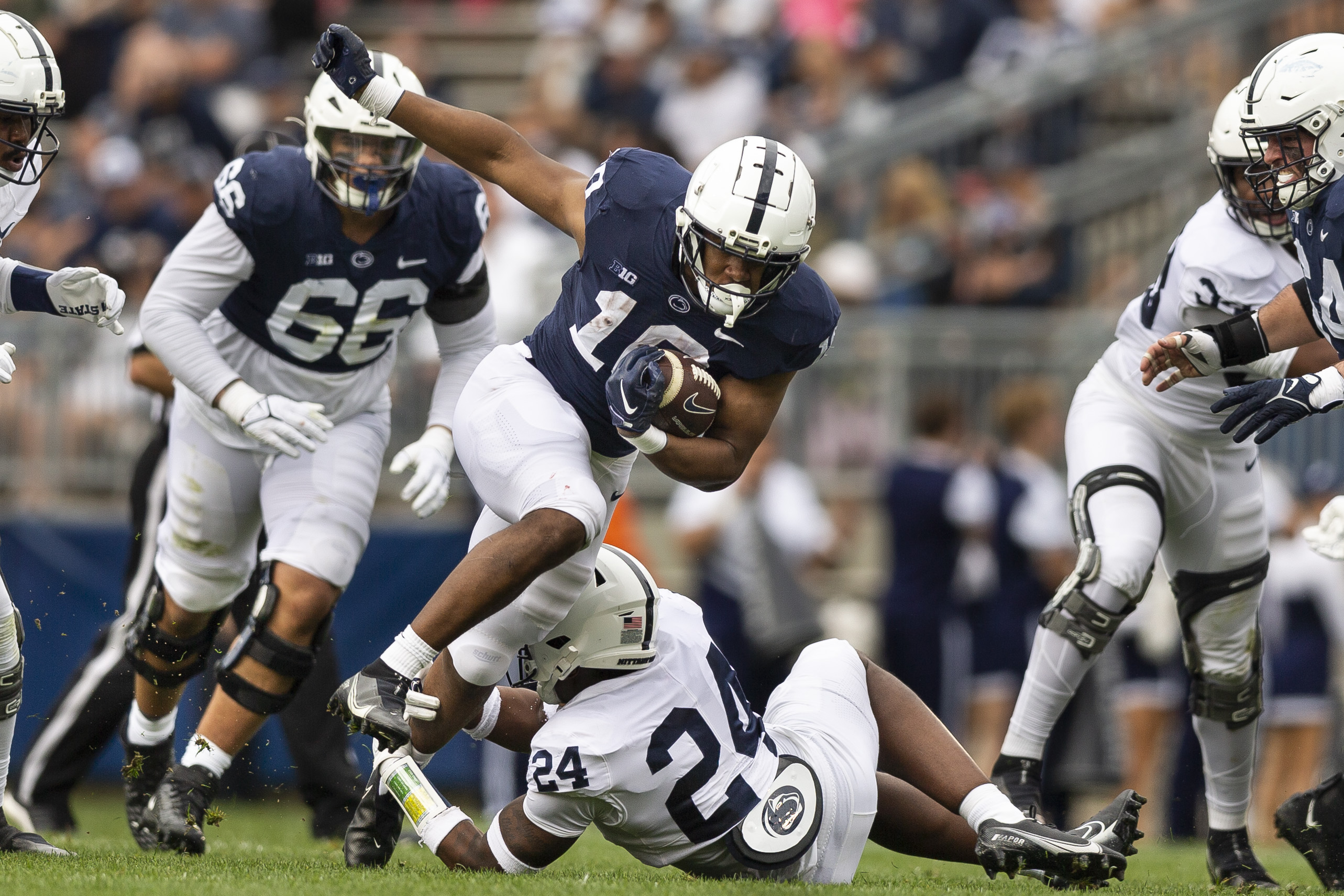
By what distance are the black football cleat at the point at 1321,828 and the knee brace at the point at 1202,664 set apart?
0.63 meters

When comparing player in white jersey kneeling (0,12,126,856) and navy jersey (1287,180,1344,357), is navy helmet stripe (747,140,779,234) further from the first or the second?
player in white jersey kneeling (0,12,126,856)

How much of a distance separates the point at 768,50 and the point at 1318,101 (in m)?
7.90

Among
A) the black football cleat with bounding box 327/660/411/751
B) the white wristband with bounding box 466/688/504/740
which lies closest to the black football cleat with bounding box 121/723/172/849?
the white wristband with bounding box 466/688/504/740

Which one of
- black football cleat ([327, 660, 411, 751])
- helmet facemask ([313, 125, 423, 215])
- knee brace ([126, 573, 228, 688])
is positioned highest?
helmet facemask ([313, 125, 423, 215])

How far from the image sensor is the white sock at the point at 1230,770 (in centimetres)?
605

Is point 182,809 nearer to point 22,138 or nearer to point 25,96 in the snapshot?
point 22,138

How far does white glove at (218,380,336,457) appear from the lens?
5637 mm

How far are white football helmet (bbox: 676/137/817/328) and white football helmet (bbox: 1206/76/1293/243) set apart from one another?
1.45 metres


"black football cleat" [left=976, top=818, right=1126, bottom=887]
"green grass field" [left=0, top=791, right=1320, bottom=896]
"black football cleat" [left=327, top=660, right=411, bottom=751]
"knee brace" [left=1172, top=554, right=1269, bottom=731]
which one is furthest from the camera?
"knee brace" [left=1172, top=554, right=1269, bottom=731]

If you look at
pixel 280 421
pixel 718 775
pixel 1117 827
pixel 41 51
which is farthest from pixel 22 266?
pixel 1117 827

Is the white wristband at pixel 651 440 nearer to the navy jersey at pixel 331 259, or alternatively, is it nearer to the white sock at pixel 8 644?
the navy jersey at pixel 331 259

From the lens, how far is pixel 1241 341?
5.45m

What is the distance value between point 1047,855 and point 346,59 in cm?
308

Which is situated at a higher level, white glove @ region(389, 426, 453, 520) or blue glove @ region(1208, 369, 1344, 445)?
blue glove @ region(1208, 369, 1344, 445)
